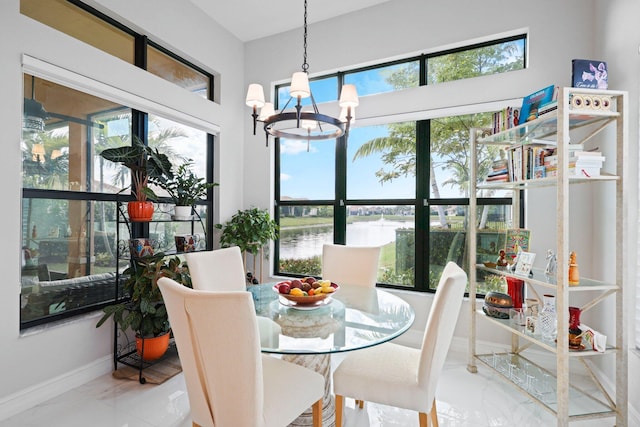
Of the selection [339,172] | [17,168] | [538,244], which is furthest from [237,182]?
[538,244]

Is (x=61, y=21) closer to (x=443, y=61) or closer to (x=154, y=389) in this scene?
(x=154, y=389)

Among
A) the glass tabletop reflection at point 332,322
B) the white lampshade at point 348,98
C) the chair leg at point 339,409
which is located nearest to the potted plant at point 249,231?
the glass tabletop reflection at point 332,322

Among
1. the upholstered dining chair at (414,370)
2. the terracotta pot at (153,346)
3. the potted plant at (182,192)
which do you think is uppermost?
the potted plant at (182,192)

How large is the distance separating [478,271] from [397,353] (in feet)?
Result: 5.36

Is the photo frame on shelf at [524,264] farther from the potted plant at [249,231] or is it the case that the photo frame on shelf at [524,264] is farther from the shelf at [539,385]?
the potted plant at [249,231]

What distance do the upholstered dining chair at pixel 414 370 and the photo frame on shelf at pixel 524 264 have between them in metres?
0.82

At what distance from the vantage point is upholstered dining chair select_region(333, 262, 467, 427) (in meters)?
1.45

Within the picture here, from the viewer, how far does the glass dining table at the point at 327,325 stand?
1.47 metres

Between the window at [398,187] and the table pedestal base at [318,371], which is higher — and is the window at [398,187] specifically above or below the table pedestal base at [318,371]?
above

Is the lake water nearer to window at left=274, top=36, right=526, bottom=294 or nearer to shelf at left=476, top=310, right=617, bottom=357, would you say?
window at left=274, top=36, right=526, bottom=294

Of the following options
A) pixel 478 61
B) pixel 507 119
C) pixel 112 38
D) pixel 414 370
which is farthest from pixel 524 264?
pixel 112 38

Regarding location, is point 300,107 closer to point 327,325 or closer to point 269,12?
point 327,325

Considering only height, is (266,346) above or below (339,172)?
below

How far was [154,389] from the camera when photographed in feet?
7.67
